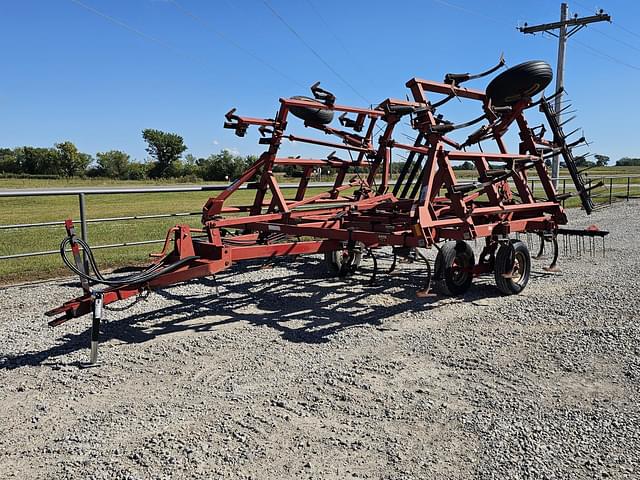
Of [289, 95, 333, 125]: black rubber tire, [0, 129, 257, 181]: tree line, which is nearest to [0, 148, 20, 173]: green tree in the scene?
[0, 129, 257, 181]: tree line

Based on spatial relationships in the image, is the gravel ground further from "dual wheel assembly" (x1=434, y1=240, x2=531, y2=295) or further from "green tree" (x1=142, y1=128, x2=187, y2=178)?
"green tree" (x1=142, y1=128, x2=187, y2=178)

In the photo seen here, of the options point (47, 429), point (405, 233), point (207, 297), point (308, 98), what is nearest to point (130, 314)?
point (207, 297)

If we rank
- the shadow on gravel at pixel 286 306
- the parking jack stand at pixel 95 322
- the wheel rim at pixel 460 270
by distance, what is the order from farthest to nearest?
the wheel rim at pixel 460 270 < the shadow on gravel at pixel 286 306 < the parking jack stand at pixel 95 322

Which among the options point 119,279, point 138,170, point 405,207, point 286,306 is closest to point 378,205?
point 405,207

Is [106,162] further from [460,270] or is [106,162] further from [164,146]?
[460,270]

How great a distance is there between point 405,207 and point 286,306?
2618 millimetres

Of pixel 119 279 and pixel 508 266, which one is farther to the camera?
pixel 508 266

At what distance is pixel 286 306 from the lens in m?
6.03

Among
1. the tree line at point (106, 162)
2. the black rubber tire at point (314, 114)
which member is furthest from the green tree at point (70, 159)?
the black rubber tire at point (314, 114)

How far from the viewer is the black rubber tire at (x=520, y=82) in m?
6.45

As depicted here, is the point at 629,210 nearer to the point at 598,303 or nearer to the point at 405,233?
the point at 598,303

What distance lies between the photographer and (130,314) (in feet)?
18.6

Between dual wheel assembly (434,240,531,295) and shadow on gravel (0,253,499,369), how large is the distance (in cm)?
20

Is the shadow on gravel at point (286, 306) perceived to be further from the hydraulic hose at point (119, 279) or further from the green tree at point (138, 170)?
the green tree at point (138, 170)
